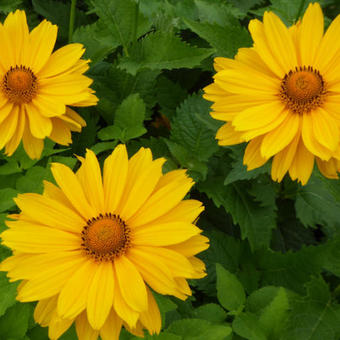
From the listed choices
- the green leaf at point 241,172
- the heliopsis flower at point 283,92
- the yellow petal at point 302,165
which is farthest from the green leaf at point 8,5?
the yellow petal at point 302,165

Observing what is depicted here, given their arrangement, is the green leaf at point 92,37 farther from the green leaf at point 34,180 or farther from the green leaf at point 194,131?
the green leaf at point 34,180

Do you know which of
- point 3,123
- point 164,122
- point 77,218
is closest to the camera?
point 77,218

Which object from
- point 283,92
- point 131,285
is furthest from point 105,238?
point 283,92

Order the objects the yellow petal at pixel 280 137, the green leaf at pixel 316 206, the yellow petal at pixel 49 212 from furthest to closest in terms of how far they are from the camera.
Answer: the green leaf at pixel 316 206 → the yellow petal at pixel 280 137 → the yellow petal at pixel 49 212

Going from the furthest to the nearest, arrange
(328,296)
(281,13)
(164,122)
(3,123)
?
(164,122) < (281,13) < (328,296) < (3,123)

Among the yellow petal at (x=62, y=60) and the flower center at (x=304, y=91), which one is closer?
the flower center at (x=304, y=91)

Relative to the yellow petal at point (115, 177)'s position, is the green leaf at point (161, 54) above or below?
above

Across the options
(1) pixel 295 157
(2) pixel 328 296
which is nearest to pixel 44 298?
(1) pixel 295 157

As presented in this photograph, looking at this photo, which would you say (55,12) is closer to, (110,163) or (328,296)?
(110,163)
